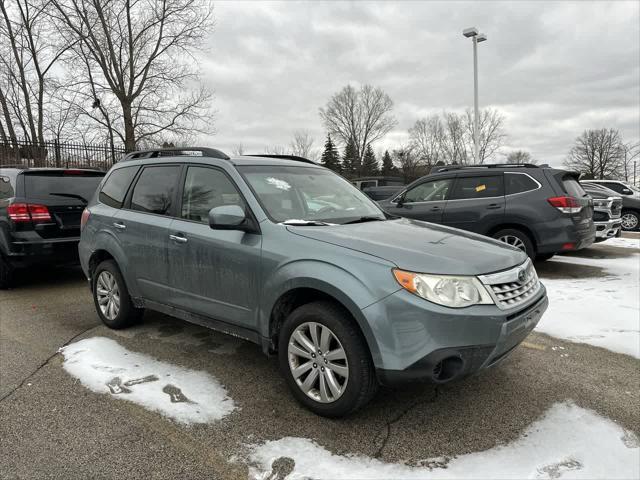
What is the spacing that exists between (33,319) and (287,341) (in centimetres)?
370

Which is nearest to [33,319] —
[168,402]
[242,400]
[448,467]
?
[168,402]

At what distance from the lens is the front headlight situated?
2508 mm

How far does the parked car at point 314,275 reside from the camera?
2.52 m

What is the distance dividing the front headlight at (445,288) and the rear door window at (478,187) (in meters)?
5.16

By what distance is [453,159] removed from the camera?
6397cm

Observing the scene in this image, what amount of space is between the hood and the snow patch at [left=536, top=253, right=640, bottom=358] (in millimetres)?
1723

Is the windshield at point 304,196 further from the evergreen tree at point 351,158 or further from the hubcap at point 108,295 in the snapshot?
the evergreen tree at point 351,158

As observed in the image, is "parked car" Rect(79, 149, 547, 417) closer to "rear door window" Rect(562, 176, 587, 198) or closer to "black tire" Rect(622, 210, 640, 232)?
"rear door window" Rect(562, 176, 587, 198)

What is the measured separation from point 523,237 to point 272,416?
5.34 metres

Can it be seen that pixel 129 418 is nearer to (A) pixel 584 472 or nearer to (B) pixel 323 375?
(B) pixel 323 375

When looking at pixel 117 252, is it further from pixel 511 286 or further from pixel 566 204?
pixel 566 204

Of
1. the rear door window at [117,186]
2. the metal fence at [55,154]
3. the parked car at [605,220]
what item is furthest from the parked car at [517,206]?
the metal fence at [55,154]

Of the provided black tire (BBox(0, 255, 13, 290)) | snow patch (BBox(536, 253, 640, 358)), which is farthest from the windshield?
black tire (BBox(0, 255, 13, 290))

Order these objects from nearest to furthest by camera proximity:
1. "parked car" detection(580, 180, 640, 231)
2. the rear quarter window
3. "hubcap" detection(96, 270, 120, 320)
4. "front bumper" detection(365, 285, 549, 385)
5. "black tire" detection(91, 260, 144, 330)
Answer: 1. "front bumper" detection(365, 285, 549, 385)
2. "black tire" detection(91, 260, 144, 330)
3. "hubcap" detection(96, 270, 120, 320)
4. the rear quarter window
5. "parked car" detection(580, 180, 640, 231)
